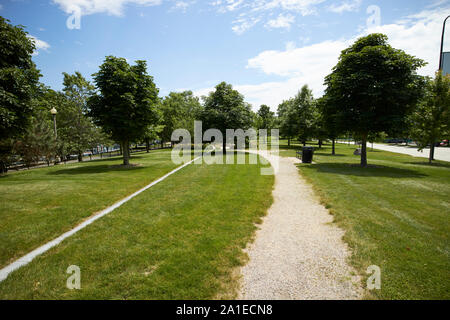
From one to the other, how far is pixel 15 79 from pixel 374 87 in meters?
21.6

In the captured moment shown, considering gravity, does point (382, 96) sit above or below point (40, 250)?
above

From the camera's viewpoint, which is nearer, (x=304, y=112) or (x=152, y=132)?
(x=152, y=132)

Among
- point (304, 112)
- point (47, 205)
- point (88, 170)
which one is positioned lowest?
point (47, 205)

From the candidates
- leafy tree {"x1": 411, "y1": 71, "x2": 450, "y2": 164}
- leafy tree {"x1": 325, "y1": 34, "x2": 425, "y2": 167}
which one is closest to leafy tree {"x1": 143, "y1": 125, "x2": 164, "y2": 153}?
leafy tree {"x1": 325, "y1": 34, "x2": 425, "y2": 167}

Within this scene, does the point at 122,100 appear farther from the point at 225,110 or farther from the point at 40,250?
the point at 225,110

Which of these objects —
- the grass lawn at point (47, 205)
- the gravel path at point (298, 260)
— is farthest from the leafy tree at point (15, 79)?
the gravel path at point (298, 260)

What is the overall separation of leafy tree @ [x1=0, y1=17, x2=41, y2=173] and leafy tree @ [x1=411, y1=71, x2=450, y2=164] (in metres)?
27.3

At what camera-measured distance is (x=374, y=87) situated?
1358 centimetres

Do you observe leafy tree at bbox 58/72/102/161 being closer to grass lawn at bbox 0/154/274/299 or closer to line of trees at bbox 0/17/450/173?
line of trees at bbox 0/17/450/173

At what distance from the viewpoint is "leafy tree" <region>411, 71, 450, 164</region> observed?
16.8m

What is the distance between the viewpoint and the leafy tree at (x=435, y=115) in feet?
55.0

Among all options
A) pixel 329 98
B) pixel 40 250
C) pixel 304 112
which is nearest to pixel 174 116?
pixel 304 112
